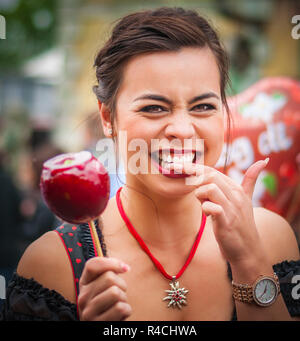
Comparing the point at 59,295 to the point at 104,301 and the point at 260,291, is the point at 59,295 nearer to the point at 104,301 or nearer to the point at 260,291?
the point at 104,301

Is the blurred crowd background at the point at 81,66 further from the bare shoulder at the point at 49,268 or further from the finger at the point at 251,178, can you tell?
the finger at the point at 251,178

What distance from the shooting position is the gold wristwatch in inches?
49.2

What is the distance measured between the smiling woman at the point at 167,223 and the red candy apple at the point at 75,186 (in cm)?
15

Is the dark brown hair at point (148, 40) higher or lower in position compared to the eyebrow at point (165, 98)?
higher

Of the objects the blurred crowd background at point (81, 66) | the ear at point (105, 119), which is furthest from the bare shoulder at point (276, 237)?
the blurred crowd background at point (81, 66)

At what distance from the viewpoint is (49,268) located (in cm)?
137

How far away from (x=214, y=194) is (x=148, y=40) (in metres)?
0.49

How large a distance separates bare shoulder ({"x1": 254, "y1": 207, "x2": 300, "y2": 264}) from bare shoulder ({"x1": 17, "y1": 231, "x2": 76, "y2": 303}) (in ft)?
2.17

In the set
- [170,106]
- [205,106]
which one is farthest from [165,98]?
[205,106]

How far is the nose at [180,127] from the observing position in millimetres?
1262

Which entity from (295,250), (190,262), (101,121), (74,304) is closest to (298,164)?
(295,250)

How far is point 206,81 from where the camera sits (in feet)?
4.32

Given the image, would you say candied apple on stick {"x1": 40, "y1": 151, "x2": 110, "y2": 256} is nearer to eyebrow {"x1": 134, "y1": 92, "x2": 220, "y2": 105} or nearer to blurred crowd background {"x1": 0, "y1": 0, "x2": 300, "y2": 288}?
eyebrow {"x1": 134, "y1": 92, "x2": 220, "y2": 105}
